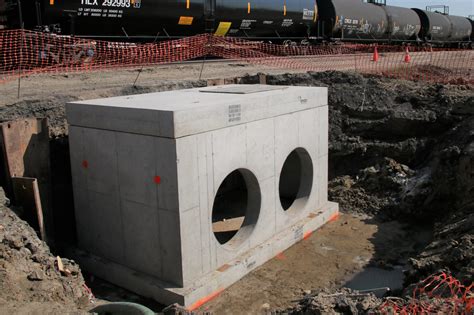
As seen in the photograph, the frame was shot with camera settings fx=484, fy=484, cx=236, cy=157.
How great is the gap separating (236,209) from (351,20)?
17.8 metres

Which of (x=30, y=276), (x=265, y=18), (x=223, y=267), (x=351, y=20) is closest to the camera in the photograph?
(x=30, y=276)

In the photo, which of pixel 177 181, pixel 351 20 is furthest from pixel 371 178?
pixel 351 20

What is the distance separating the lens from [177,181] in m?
6.43

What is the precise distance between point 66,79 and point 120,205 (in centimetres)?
605

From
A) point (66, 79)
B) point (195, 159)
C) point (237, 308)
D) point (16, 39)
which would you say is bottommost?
point (237, 308)

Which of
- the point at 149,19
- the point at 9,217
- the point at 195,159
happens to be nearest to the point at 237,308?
the point at 195,159

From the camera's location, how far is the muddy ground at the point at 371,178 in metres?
7.30

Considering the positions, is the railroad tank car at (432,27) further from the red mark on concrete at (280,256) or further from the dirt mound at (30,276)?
the dirt mound at (30,276)

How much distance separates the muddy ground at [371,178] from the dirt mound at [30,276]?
0.17 metres

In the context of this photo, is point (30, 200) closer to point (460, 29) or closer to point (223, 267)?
point (223, 267)

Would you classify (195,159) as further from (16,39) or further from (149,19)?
(149,19)

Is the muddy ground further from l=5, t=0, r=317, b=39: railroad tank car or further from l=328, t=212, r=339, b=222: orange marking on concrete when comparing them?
l=5, t=0, r=317, b=39: railroad tank car

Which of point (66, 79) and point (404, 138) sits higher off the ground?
point (66, 79)

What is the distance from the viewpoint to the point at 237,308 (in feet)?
22.5
